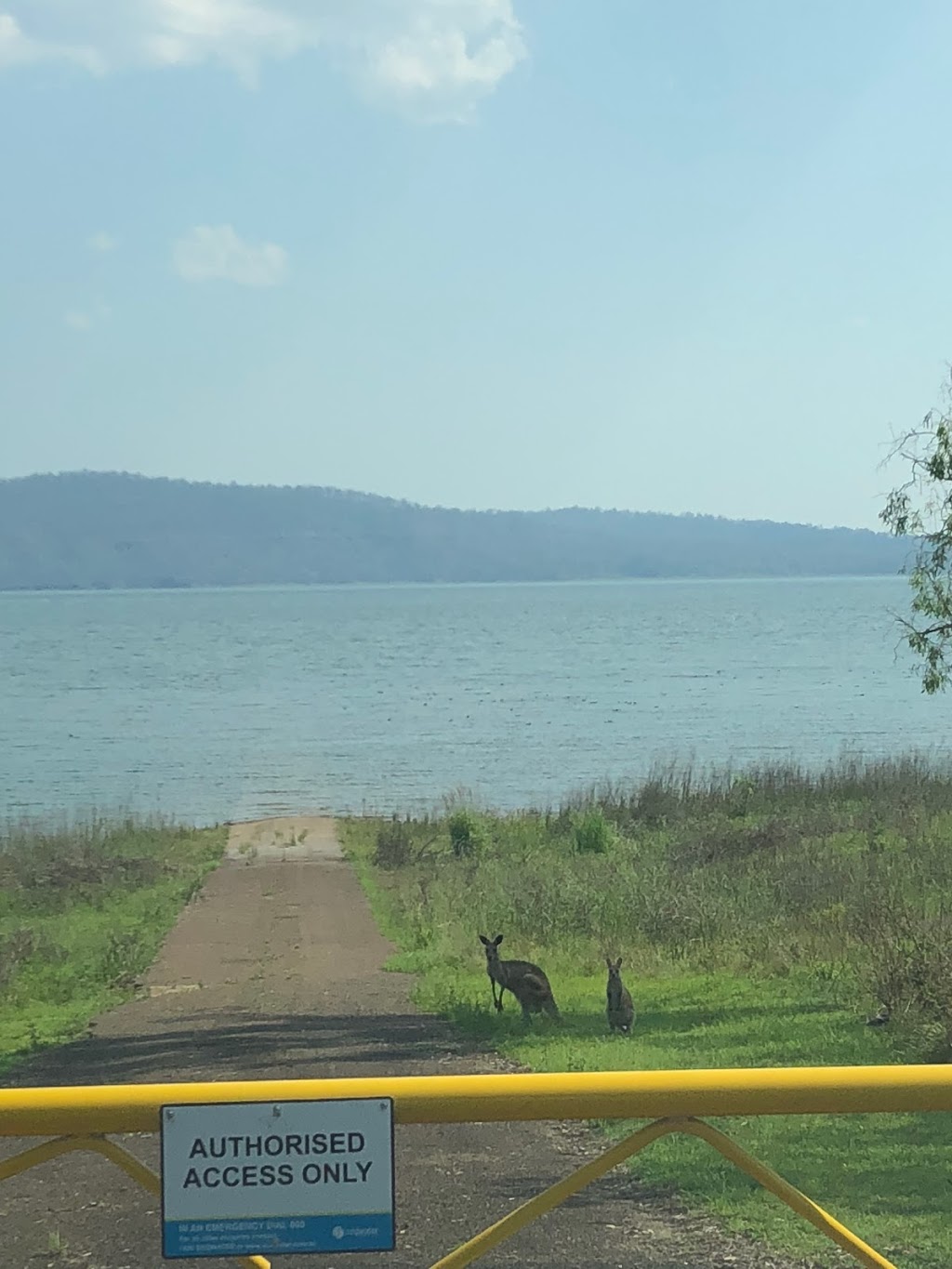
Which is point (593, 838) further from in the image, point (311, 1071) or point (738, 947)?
point (311, 1071)

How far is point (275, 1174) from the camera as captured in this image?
10.1 ft

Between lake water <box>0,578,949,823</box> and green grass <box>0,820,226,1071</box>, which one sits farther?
lake water <box>0,578,949,823</box>

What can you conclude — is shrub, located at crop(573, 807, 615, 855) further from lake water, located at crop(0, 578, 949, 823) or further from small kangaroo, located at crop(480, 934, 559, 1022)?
small kangaroo, located at crop(480, 934, 559, 1022)

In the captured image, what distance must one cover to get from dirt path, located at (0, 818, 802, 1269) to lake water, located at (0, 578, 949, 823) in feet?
24.7

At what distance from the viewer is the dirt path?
583 centimetres

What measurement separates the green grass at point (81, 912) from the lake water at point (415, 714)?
784 cm

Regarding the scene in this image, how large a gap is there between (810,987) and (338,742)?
145 feet

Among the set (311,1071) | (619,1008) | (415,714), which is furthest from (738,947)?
(415,714)

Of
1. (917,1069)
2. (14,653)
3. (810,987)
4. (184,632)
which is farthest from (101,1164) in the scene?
(184,632)

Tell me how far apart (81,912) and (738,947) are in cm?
1018

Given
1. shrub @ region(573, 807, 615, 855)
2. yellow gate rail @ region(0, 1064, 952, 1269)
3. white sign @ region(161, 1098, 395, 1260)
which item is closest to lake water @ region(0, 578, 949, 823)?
shrub @ region(573, 807, 615, 855)

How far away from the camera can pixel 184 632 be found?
156625 mm

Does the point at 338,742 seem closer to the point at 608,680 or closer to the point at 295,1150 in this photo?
the point at 608,680

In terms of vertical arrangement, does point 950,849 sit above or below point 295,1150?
below
